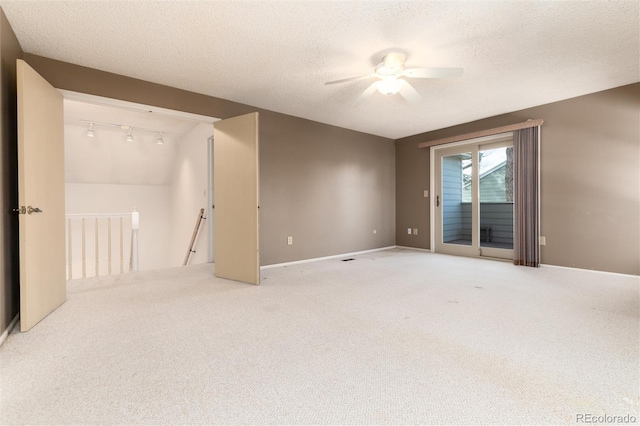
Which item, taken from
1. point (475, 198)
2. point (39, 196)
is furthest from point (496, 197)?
point (39, 196)

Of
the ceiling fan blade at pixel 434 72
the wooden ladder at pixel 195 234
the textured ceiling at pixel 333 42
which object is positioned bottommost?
the wooden ladder at pixel 195 234

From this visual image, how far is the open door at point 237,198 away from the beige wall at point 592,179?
Result: 400 centimetres

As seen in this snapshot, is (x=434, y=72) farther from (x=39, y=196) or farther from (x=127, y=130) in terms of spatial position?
(x=127, y=130)

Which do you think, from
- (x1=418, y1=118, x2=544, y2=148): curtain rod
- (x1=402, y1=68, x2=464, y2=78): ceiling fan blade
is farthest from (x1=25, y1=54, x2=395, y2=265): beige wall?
(x1=402, y1=68, x2=464, y2=78): ceiling fan blade

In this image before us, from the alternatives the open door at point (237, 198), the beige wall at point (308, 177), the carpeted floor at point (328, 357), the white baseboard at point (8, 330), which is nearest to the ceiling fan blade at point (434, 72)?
the open door at point (237, 198)

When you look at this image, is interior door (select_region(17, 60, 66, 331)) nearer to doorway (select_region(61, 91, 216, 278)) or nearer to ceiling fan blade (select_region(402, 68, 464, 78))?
doorway (select_region(61, 91, 216, 278))

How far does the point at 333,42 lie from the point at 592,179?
12.8ft

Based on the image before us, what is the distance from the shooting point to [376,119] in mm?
4816

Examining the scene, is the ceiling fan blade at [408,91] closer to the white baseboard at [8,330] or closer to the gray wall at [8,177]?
the gray wall at [8,177]

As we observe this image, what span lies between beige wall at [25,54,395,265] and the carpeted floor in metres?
1.59

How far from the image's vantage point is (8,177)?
88.1 inches

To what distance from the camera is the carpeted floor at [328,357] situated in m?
1.29

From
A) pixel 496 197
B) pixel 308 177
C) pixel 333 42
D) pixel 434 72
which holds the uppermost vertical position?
pixel 333 42

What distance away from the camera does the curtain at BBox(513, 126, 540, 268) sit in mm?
4271
